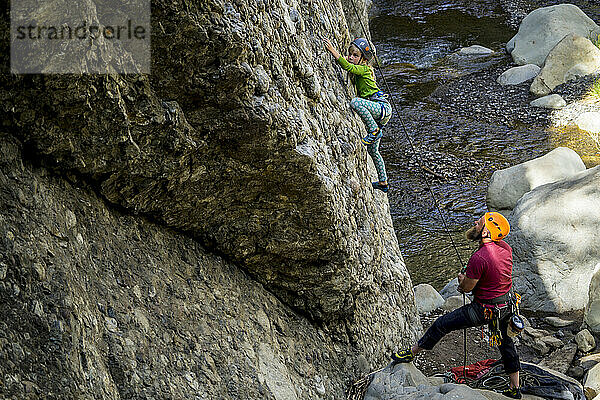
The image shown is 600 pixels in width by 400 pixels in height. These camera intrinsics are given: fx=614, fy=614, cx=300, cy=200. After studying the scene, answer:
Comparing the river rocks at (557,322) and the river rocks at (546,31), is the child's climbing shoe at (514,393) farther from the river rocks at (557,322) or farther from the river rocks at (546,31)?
the river rocks at (546,31)

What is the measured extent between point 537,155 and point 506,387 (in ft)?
24.4

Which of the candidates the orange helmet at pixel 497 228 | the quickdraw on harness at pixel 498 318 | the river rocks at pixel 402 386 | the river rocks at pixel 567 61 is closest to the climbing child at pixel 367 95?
the orange helmet at pixel 497 228

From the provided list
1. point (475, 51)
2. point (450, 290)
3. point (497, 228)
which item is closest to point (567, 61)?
point (475, 51)

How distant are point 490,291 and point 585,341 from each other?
2.09 metres

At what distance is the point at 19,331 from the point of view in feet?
9.75

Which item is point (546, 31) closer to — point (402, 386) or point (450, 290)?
point (450, 290)

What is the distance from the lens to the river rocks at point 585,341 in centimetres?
689

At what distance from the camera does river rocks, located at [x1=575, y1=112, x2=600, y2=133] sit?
12773mm

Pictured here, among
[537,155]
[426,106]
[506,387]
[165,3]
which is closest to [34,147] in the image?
[165,3]

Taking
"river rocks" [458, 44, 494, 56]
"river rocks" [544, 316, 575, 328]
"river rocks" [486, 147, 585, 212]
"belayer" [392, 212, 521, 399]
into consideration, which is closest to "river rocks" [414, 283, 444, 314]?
"river rocks" [544, 316, 575, 328]

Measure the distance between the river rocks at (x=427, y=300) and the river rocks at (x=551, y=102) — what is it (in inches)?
289

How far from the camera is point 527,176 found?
1040cm

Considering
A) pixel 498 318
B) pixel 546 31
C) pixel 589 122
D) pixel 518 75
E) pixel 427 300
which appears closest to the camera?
pixel 498 318

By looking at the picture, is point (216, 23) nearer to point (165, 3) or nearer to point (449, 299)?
point (165, 3)
